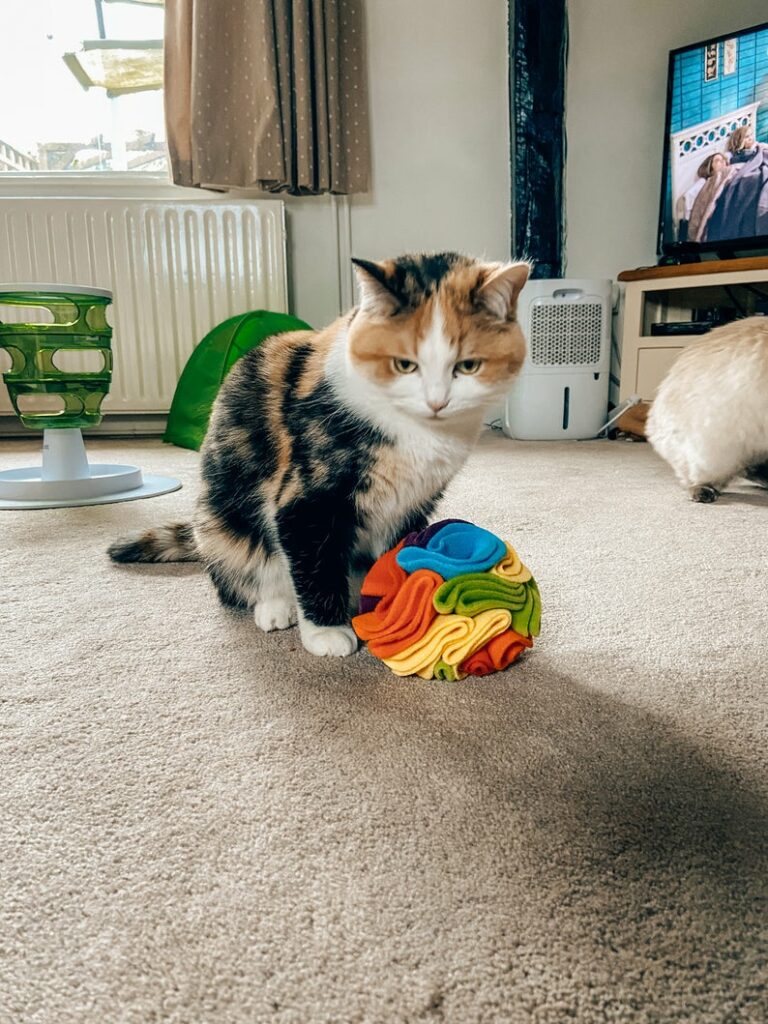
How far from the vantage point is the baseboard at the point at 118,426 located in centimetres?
299

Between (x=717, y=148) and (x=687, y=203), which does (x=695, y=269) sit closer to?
(x=687, y=203)

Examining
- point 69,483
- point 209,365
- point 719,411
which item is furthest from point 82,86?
point 719,411

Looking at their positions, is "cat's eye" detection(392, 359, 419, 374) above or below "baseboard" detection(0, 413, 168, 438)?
above

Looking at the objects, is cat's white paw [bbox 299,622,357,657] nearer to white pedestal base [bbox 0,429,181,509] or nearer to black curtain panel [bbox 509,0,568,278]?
white pedestal base [bbox 0,429,181,509]

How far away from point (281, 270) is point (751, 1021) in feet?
9.14

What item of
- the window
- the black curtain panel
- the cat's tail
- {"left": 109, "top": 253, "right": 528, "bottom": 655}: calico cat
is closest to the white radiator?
the window

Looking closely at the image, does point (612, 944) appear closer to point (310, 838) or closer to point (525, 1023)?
point (525, 1023)

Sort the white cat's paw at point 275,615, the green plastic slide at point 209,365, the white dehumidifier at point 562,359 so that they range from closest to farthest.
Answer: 1. the white cat's paw at point 275,615
2. the green plastic slide at point 209,365
3. the white dehumidifier at point 562,359

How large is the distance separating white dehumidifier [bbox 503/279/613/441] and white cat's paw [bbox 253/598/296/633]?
185cm

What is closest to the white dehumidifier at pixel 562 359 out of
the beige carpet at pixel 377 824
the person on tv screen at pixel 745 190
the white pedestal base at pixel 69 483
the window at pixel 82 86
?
the person on tv screen at pixel 745 190

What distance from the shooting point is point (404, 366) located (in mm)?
783

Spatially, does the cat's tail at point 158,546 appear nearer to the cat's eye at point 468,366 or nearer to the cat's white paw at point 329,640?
the cat's white paw at point 329,640

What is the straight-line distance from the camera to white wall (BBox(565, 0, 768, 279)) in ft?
9.48

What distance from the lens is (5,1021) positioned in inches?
14.8
